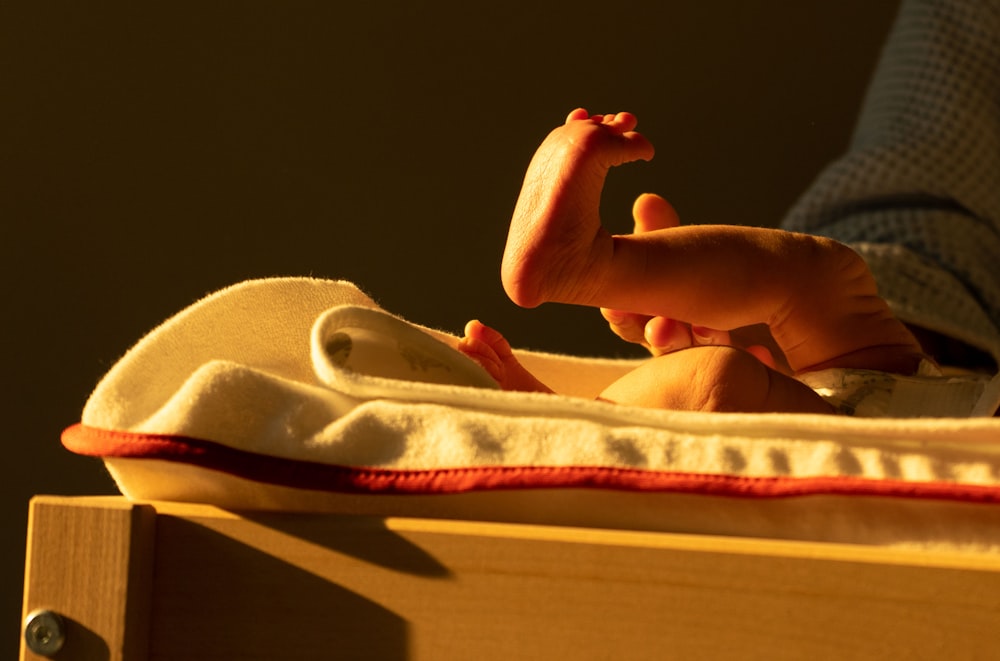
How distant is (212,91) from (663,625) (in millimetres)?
1327

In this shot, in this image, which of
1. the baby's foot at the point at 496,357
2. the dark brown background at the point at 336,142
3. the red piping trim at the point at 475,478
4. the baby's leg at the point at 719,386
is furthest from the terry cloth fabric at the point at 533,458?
the dark brown background at the point at 336,142

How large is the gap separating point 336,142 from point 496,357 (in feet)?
3.06

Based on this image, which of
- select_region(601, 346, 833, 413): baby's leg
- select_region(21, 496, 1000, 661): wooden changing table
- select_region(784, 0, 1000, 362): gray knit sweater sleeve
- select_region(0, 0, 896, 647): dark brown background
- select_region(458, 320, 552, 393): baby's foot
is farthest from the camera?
select_region(0, 0, 896, 647): dark brown background

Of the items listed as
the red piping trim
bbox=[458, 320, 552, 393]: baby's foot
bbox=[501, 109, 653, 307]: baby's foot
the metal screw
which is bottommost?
the metal screw

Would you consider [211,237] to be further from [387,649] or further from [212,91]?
[387,649]

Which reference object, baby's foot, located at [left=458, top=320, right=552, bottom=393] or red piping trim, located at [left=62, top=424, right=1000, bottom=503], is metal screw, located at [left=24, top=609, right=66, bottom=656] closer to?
red piping trim, located at [left=62, top=424, right=1000, bottom=503]

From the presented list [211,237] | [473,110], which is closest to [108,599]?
[211,237]

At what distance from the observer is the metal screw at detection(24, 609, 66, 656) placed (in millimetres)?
509

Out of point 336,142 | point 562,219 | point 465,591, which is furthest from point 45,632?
point 336,142

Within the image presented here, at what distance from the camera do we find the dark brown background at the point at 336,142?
1.54 meters

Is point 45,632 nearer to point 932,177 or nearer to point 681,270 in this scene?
point 681,270

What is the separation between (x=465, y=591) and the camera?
0.50 meters

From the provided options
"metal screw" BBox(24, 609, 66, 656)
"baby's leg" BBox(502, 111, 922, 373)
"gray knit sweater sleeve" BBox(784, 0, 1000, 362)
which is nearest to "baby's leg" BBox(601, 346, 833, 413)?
"baby's leg" BBox(502, 111, 922, 373)

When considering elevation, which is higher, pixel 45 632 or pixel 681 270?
pixel 681 270
